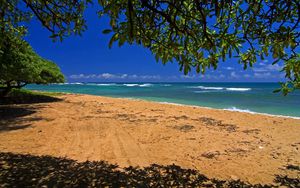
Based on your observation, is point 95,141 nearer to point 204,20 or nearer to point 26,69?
point 204,20

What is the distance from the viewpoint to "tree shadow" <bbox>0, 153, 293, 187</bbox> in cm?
471

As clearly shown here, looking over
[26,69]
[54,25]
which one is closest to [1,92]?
[26,69]

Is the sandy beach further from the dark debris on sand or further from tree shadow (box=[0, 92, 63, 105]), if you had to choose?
tree shadow (box=[0, 92, 63, 105])

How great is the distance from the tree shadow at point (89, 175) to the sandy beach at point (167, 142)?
346mm

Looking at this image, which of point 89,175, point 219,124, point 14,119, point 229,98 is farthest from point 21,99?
point 229,98

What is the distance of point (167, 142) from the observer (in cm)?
821

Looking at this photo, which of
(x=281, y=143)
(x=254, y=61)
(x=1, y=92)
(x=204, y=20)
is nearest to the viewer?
(x=204, y=20)

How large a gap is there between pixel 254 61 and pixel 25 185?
3.76 meters

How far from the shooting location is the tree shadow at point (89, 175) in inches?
185

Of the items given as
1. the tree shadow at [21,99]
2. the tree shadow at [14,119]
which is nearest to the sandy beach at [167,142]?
the tree shadow at [14,119]

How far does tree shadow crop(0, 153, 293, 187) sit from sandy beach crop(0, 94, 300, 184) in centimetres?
35

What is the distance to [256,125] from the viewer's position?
11.7m

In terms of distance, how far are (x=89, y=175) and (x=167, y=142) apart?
3447mm

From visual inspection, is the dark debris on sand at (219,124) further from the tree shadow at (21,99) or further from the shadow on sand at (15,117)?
the tree shadow at (21,99)
